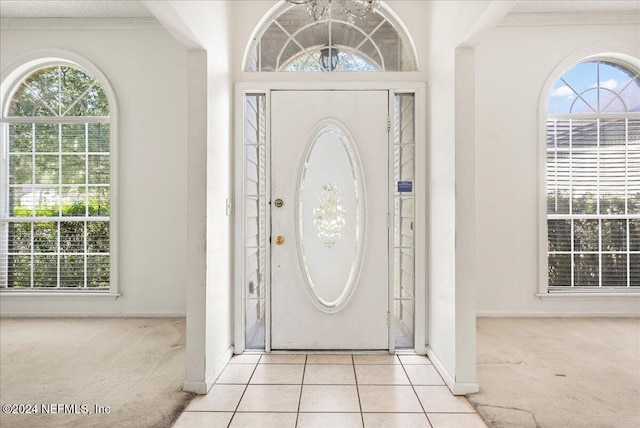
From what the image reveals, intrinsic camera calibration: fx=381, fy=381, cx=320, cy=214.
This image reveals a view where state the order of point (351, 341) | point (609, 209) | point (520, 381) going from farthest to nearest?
1. point (609, 209)
2. point (351, 341)
3. point (520, 381)

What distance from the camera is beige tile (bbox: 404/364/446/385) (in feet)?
8.42

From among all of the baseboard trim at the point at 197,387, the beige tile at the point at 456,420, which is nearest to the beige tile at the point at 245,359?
the baseboard trim at the point at 197,387

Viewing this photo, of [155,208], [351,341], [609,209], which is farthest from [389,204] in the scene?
[609,209]

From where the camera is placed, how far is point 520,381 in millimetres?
2551

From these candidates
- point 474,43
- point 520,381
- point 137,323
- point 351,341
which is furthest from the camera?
point 137,323

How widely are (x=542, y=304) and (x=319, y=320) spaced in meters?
2.42

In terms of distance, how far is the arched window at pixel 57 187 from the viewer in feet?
13.2

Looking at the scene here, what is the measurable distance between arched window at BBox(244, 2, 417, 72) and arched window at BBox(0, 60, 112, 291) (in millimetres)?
2007

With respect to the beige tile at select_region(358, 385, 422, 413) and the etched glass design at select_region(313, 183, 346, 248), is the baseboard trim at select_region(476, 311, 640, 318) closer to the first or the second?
the beige tile at select_region(358, 385, 422, 413)

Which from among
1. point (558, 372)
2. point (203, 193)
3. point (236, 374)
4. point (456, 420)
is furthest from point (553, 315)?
point (203, 193)

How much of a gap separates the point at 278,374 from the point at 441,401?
109 centimetres

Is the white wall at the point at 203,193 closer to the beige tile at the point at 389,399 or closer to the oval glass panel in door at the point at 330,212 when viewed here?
the oval glass panel in door at the point at 330,212

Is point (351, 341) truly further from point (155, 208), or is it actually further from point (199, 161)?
point (155, 208)

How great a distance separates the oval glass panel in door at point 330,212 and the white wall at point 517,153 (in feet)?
5.14
